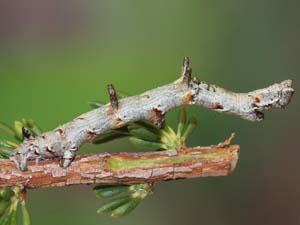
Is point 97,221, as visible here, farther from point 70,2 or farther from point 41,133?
point 41,133

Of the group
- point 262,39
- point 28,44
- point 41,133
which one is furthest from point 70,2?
point 41,133

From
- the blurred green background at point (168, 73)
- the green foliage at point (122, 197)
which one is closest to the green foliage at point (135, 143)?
the green foliage at point (122, 197)

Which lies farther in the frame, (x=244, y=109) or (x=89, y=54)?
(x=89, y=54)

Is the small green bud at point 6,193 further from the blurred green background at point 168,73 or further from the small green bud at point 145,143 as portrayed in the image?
the blurred green background at point 168,73

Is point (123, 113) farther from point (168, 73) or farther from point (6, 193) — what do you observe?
point (168, 73)

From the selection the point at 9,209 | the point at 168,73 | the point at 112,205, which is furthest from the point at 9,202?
the point at 168,73

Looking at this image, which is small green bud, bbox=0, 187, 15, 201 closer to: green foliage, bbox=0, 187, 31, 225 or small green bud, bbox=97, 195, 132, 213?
green foliage, bbox=0, 187, 31, 225

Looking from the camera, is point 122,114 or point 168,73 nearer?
point 122,114
